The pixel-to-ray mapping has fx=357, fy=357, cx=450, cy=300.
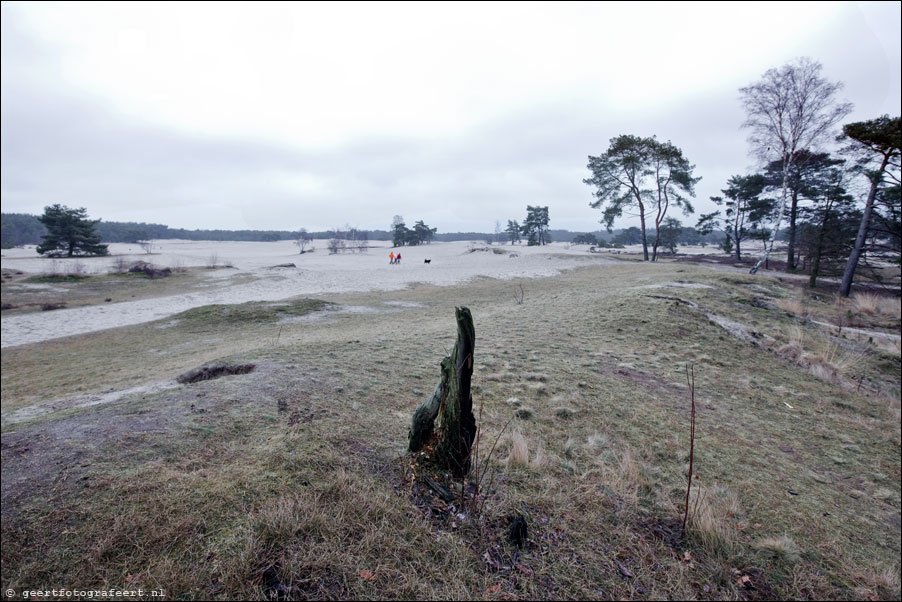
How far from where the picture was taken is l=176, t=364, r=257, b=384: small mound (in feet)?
20.6

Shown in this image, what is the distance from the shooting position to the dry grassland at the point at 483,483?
85.4 inches

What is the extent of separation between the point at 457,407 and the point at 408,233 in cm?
7941

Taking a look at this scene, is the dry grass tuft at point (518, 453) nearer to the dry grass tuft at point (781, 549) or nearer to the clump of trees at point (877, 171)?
the dry grass tuft at point (781, 549)

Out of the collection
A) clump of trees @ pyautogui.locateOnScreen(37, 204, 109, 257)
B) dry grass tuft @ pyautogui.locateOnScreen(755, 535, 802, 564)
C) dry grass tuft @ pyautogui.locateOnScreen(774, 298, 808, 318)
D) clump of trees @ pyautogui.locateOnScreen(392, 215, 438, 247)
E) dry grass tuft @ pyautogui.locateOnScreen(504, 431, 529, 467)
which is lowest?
dry grass tuft @ pyautogui.locateOnScreen(755, 535, 802, 564)

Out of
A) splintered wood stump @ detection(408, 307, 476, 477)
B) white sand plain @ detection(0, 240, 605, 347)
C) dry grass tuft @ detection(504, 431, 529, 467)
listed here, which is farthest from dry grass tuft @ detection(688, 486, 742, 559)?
white sand plain @ detection(0, 240, 605, 347)

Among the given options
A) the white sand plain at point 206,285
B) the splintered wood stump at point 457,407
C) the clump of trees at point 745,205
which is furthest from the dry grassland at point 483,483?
the clump of trees at point 745,205

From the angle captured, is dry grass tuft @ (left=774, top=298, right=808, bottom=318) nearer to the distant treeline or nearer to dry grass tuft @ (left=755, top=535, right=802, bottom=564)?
dry grass tuft @ (left=755, top=535, right=802, bottom=564)

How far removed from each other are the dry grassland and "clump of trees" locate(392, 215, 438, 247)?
7235 cm

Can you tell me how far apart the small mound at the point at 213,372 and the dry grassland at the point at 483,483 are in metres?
0.34

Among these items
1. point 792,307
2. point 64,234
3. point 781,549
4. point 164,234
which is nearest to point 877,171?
point 792,307

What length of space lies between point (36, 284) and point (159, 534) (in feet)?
76.8

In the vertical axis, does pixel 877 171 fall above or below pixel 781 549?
above

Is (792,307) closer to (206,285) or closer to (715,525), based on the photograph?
(715,525)

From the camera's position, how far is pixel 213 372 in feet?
21.0
